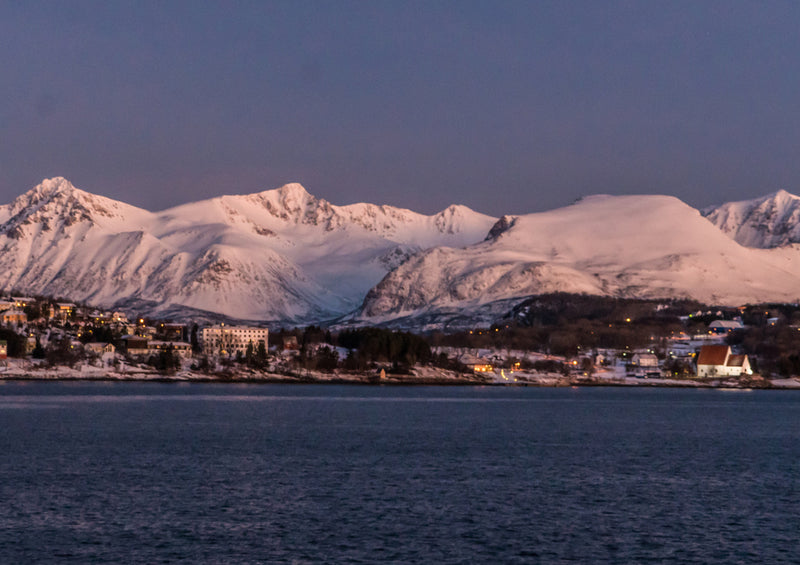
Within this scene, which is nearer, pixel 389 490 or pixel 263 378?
pixel 389 490

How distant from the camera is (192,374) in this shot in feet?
622

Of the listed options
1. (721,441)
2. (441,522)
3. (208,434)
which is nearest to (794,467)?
(721,441)

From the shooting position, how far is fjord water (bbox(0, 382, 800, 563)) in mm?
38469

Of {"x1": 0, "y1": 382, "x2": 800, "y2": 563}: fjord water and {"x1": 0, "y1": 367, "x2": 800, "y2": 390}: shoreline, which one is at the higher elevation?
{"x1": 0, "y1": 367, "x2": 800, "y2": 390}: shoreline

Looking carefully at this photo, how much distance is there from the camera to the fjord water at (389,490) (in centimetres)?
3847

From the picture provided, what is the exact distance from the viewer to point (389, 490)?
51500 millimetres

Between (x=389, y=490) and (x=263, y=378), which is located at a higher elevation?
(x=263, y=378)

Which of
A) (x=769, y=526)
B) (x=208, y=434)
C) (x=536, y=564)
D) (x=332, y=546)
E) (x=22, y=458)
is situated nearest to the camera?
(x=536, y=564)

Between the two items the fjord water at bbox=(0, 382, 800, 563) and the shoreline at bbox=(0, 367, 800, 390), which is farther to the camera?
the shoreline at bbox=(0, 367, 800, 390)

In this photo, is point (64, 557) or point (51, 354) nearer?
point (64, 557)

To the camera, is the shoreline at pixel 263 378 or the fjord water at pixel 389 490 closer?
the fjord water at pixel 389 490

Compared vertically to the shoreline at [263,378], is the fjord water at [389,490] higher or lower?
lower

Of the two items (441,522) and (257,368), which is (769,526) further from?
(257,368)

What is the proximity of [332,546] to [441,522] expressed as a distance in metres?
6.04
